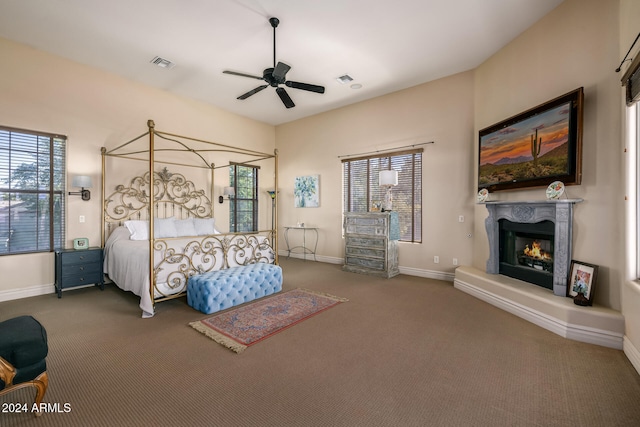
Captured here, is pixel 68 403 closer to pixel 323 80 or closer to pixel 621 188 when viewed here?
pixel 621 188

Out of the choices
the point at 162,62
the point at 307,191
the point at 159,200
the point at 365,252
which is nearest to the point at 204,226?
the point at 159,200

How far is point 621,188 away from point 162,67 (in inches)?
248

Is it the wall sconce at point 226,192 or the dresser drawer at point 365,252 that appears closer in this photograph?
the dresser drawer at point 365,252

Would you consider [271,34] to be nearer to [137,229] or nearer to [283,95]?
[283,95]

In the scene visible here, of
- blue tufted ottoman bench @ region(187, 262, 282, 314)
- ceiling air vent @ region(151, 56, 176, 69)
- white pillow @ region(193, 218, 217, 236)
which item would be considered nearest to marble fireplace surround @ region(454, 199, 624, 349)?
blue tufted ottoman bench @ region(187, 262, 282, 314)

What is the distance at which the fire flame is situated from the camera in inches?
144

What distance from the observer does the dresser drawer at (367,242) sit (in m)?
5.35

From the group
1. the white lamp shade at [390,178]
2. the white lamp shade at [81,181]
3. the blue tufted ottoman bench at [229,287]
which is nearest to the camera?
the blue tufted ottoman bench at [229,287]

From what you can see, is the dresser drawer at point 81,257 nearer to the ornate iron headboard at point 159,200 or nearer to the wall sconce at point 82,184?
the ornate iron headboard at point 159,200

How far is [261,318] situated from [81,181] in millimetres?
3635

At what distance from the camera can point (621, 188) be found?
107 inches

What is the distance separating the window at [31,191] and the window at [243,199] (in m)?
3.12

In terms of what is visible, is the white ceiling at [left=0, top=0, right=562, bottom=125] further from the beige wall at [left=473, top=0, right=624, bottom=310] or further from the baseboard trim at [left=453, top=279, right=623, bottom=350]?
the baseboard trim at [left=453, top=279, right=623, bottom=350]

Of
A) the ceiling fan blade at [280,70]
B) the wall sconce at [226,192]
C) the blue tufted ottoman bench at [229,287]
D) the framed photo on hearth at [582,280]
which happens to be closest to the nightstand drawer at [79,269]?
the blue tufted ottoman bench at [229,287]
